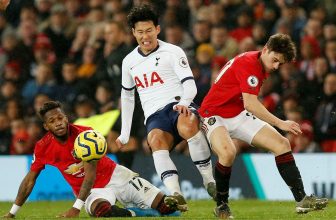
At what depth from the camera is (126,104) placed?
37.7 feet

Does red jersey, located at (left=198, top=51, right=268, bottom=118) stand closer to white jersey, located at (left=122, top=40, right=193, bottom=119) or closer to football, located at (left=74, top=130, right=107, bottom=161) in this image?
white jersey, located at (left=122, top=40, right=193, bottom=119)

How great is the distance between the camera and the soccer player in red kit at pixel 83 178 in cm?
1078

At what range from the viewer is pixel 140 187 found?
441 inches

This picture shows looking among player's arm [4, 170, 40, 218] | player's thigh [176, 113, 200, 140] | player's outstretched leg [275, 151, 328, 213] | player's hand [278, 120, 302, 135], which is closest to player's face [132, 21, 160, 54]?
player's thigh [176, 113, 200, 140]

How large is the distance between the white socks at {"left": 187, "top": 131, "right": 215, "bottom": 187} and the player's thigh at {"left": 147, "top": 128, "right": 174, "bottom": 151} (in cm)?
25

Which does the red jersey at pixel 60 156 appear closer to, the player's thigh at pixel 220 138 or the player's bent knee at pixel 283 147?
the player's thigh at pixel 220 138

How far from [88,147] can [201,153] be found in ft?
4.17

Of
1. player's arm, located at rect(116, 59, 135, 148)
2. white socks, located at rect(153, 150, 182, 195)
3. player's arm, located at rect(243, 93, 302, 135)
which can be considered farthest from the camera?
player's arm, located at rect(116, 59, 135, 148)

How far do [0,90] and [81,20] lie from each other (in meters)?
2.04

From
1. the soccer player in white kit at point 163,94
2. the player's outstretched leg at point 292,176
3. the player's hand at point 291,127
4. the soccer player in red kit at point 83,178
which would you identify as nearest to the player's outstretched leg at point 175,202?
the soccer player in white kit at point 163,94

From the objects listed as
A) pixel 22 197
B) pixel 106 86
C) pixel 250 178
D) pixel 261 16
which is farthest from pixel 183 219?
pixel 261 16

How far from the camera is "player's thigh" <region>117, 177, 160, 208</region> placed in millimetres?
11156

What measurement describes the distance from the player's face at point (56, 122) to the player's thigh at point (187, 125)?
4.04 feet

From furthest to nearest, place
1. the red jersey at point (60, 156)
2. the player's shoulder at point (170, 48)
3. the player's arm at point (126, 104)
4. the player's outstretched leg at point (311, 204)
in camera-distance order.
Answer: the player's arm at point (126, 104), the player's shoulder at point (170, 48), the red jersey at point (60, 156), the player's outstretched leg at point (311, 204)
